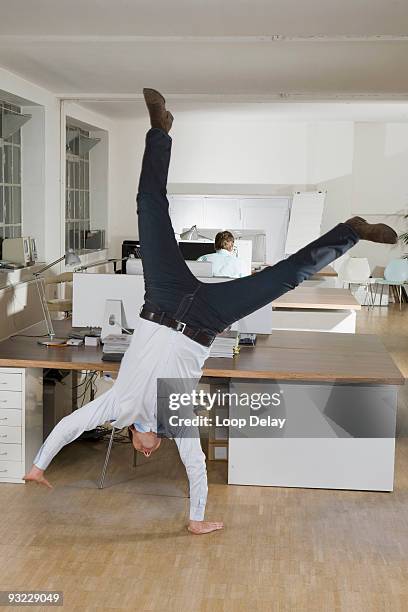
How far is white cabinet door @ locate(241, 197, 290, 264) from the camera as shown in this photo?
49.4ft

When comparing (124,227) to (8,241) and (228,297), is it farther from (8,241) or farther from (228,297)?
(228,297)

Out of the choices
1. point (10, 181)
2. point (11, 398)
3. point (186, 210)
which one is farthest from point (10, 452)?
point (186, 210)

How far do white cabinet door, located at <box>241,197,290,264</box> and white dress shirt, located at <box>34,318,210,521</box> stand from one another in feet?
35.1

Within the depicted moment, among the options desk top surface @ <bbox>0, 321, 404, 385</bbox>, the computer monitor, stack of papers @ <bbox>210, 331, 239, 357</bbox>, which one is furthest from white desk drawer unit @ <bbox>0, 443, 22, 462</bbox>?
the computer monitor

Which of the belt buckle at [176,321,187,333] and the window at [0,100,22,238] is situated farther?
the window at [0,100,22,238]

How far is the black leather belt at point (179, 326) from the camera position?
4.08 m

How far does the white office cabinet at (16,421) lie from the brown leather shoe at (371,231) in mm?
2424

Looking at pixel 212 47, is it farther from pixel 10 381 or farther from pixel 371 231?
pixel 371 231

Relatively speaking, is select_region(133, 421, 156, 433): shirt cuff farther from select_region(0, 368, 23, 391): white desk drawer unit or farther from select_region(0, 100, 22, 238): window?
select_region(0, 100, 22, 238): window

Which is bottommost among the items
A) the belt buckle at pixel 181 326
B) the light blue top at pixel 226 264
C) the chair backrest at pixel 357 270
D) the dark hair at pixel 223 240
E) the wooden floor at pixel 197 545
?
the wooden floor at pixel 197 545

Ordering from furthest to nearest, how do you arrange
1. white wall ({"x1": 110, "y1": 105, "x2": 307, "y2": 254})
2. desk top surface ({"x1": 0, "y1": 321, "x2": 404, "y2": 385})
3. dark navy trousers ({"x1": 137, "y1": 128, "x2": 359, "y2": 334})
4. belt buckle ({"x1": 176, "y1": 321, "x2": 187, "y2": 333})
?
white wall ({"x1": 110, "y1": 105, "x2": 307, "y2": 254}), desk top surface ({"x1": 0, "y1": 321, "x2": 404, "y2": 385}), belt buckle ({"x1": 176, "y1": 321, "x2": 187, "y2": 333}), dark navy trousers ({"x1": 137, "y1": 128, "x2": 359, "y2": 334})

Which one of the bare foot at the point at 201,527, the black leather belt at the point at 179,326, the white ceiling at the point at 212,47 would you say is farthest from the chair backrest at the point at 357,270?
the black leather belt at the point at 179,326

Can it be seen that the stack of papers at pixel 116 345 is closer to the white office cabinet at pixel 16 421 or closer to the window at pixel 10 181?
the white office cabinet at pixel 16 421

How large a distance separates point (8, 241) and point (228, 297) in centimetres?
622
